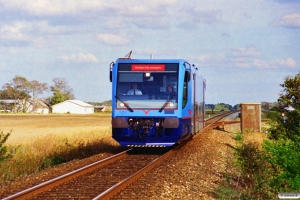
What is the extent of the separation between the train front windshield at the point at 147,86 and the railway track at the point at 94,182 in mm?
1827

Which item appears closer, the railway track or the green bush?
the railway track

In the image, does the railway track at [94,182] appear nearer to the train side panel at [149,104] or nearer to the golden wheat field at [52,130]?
the train side panel at [149,104]

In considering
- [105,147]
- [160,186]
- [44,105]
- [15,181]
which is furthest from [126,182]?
[44,105]

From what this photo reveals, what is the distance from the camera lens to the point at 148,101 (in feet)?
57.5

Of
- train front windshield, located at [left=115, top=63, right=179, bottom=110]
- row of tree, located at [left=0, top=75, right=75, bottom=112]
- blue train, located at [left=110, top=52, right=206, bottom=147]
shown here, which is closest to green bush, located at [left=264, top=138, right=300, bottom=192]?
blue train, located at [left=110, top=52, right=206, bottom=147]

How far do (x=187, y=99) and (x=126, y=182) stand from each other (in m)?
7.51

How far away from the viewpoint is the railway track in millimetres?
10344

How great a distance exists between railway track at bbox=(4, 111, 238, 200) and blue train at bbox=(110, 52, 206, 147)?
34.2 inches

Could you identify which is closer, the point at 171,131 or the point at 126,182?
the point at 126,182

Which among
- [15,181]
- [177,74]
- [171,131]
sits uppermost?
[177,74]

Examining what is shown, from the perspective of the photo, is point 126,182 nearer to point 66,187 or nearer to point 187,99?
point 66,187

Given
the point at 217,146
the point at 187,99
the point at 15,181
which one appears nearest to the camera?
the point at 15,181

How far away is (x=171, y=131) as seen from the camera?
1733 centimetres

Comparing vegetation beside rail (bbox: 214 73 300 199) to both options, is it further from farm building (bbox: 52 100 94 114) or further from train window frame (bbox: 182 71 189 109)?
farm building (bbox: 52 100 94 114)
